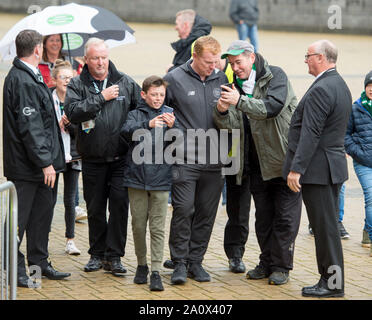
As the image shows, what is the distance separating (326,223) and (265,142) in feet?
2.96

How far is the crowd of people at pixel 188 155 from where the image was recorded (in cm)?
655

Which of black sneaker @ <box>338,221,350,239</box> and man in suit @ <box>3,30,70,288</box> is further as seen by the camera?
black sneaker @ <box>338,221,350,239</box>

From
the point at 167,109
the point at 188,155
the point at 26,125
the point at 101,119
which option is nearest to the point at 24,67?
the point at 26,125

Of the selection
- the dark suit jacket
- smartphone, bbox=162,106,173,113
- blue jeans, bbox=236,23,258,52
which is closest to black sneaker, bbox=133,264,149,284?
smartphone, bbox=162,106,173,113

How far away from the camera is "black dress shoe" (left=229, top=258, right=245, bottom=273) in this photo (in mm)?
7348

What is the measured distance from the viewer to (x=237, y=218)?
7.46 metres

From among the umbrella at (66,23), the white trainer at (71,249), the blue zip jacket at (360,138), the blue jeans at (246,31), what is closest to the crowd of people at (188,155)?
the white trainer at (71,249)

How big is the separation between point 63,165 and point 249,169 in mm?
1613

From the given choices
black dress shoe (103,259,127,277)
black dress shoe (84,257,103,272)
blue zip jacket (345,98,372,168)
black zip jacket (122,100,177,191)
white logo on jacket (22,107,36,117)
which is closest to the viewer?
white logo on jacket (22,107,36,117)

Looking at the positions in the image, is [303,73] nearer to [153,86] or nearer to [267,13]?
[267,13]

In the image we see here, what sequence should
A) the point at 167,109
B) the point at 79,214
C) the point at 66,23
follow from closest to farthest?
the point at 167,109 → the point at 66,23 → the point at 79,214

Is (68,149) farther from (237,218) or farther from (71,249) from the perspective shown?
(237,218)

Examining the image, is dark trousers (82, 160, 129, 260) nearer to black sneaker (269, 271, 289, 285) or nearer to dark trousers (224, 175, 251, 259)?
dark trousers (224, 175, 251, 259)

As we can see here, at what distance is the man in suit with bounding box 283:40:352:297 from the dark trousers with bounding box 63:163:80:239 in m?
2.40
